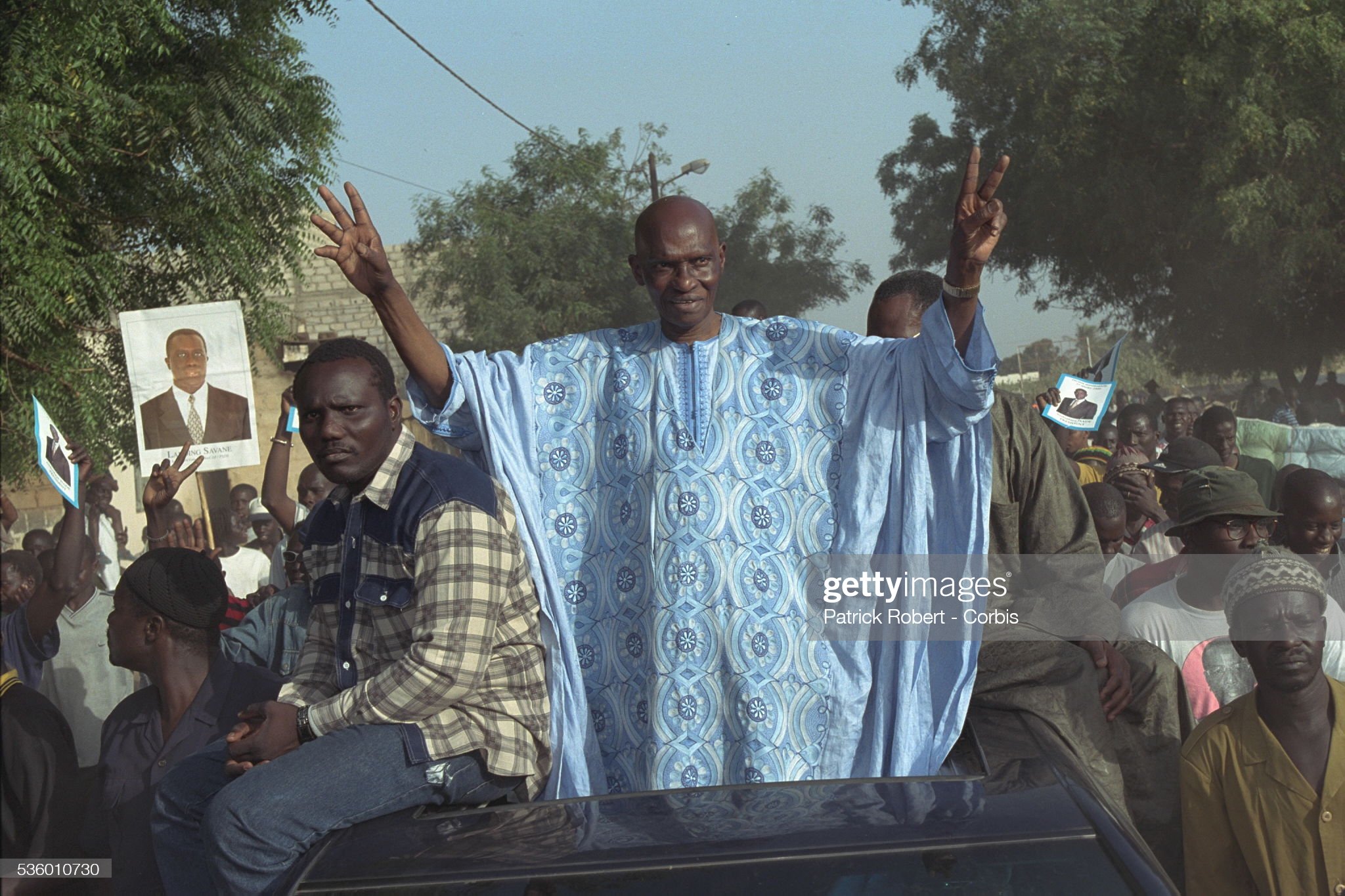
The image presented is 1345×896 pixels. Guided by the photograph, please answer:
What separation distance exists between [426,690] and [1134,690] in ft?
5.64

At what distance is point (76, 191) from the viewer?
9.91 m

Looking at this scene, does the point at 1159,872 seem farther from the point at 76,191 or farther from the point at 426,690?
the point at 76,191

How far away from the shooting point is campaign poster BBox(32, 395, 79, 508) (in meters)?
5.13

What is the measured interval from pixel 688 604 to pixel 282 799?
1037mm

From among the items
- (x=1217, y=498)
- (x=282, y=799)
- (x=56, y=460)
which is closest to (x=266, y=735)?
(x=282, y=799)

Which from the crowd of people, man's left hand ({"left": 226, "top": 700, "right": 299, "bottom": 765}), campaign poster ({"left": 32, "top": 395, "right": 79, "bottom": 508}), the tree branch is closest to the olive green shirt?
the crowd of people

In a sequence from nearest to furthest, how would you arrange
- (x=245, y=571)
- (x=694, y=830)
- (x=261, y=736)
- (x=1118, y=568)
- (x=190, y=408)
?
(x=694, y=830), (x=261, y=736), (x=1118, y=568), (x=190, y=408), (x=245, y=571)

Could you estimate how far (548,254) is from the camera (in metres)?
21.5

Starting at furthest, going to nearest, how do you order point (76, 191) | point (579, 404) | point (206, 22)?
point (206, 22), point (76, 191), point (579, 404)

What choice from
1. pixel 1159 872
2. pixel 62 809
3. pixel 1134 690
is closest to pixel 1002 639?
pixel 1134 690

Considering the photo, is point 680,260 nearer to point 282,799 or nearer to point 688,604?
point 688,604

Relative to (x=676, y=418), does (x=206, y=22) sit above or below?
above

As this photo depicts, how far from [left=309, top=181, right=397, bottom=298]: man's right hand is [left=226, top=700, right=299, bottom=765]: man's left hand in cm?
95

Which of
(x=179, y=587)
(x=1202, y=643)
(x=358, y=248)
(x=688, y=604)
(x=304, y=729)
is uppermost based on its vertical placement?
(x=358, y=248)
